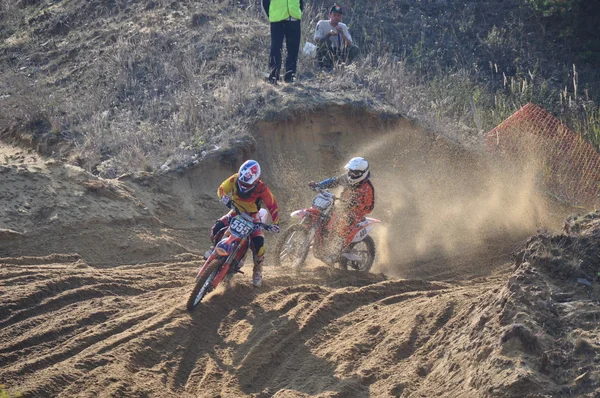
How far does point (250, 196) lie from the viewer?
Result: 9.68 m

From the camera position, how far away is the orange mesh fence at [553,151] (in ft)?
50.4

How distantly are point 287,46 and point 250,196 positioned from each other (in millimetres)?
6874

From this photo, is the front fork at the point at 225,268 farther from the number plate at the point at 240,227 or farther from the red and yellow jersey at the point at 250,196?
the red and yellow jersey at the point at 250,196

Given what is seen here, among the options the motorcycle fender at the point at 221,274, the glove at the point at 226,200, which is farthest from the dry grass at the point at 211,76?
the motorcycle fender at the point at 221,274

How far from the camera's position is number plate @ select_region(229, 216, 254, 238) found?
29.9 ft

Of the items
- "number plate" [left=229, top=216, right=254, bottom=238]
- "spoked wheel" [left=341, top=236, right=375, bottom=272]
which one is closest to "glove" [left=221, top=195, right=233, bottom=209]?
"number plate" [left=229, top=216, right=254, bottom=238]

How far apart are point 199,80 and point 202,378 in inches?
423

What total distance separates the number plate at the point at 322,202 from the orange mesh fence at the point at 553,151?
633 cm

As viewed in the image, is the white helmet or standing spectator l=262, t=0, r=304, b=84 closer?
the white helmet

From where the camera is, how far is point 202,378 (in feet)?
23.1

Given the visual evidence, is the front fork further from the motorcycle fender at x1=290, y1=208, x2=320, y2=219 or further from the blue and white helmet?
the motorcycle fender at x1=290, y1=208, x2=320, y2=219

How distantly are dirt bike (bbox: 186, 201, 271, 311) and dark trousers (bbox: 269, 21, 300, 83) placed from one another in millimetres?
6677

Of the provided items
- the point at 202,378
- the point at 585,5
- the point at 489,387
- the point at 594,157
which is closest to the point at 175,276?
the point at 202,378

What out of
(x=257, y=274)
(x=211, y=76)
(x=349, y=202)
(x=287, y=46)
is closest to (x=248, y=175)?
(x=257, y=274)
